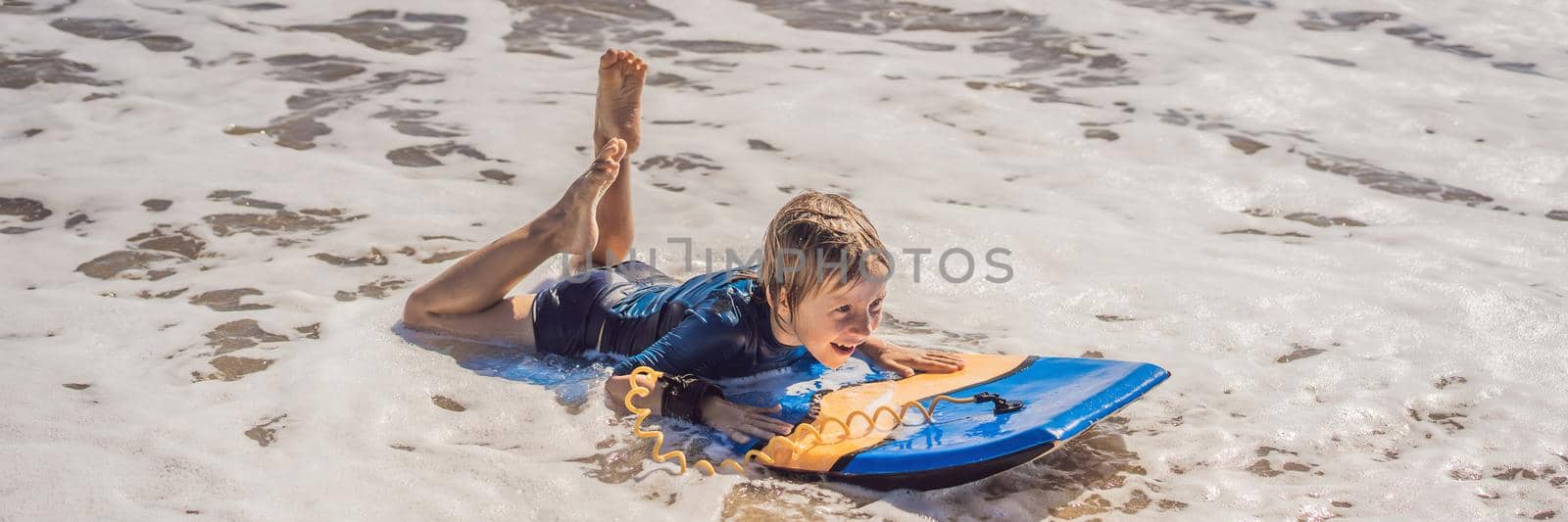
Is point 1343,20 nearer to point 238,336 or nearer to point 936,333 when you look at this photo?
point 936,333

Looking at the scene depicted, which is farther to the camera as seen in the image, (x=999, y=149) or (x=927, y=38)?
(x=927, y=38)

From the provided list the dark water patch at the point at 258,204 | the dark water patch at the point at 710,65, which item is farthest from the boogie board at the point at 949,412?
the dark water patch at the point at 710,65

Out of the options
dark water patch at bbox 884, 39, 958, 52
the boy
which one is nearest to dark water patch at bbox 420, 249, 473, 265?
the boy

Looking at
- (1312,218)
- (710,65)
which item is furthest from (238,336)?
(1312,218)

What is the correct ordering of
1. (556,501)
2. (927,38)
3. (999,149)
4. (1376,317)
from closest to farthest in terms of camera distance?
(556,501), (1376,317), (999,149), (927,38)

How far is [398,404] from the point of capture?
355 cm

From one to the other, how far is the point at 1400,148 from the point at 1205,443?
323cm

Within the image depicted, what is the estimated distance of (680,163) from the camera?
5.66m

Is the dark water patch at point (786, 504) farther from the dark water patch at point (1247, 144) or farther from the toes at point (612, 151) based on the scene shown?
the dark water patch at point (1247, 144)

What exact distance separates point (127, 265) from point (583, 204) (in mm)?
1825

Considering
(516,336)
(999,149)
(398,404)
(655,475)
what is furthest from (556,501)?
(999,149)

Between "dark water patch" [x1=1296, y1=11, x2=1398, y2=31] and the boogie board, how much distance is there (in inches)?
198

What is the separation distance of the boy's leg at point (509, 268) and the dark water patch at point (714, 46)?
3.39 m

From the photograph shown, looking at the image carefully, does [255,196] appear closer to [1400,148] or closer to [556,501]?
[556,501]
